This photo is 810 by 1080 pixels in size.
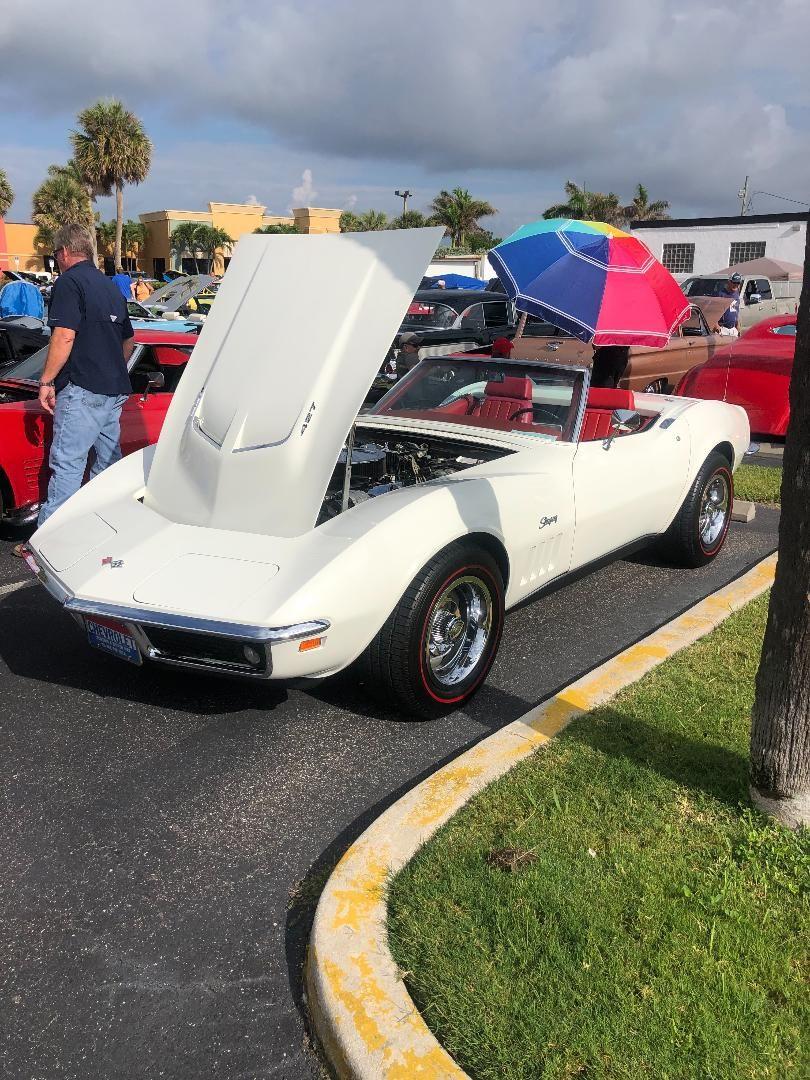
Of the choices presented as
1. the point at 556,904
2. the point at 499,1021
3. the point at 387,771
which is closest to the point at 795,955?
the point at 556,904

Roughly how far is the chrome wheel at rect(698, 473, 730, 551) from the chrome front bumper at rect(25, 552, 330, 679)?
3.30 meters

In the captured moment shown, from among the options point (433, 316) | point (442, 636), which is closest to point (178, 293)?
point (433, 316)

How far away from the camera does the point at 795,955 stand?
2.31 metres

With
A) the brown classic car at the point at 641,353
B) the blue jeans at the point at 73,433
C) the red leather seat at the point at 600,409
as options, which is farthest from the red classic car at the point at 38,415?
the brown classic car at the point at 641,353

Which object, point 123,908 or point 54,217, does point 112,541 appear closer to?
point 123,908

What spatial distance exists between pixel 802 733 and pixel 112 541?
106 inches

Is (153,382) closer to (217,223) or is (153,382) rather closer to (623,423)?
(623,423)

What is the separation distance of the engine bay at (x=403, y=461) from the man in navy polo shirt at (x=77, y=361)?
179 cm

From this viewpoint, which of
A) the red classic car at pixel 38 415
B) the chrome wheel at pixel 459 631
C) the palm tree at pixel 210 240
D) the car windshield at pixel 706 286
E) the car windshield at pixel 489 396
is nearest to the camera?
the chrome wheel at pixel 459 631

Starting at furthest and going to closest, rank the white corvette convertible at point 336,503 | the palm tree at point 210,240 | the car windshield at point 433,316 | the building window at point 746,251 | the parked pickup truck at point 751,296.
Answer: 1. the palm tree at point 210,240
2. the building window at point 746,251
3. the parked pickup truck at point 751,296
4. the car windshield at point 433,316
5. the white corvette convertible at point 336,503

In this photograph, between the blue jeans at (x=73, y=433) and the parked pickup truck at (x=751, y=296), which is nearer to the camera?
the blue jeans at (x=73, y=433)

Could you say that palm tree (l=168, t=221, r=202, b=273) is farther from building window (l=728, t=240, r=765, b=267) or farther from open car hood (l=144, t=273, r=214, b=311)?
open car hood (l=144, t=273, r=214, b=311)

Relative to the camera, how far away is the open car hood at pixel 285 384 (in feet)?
12.3

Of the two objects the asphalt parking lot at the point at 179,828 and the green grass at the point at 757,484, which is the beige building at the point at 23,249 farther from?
the asphalt parking lot at the point at 179,828
